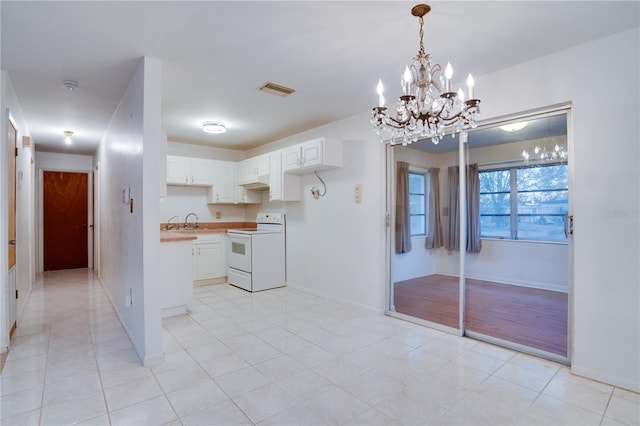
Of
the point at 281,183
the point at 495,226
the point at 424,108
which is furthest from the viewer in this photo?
the point at 281,183

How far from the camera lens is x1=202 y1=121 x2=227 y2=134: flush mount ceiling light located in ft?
15.0

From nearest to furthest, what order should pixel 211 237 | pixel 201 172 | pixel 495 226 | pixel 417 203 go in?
pixel 495 226 < pixel 417 203 < pixel 211 237 < pixel 201 172

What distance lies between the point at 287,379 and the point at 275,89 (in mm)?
2657

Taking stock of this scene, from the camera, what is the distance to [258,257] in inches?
203

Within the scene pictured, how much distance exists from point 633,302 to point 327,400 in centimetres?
218

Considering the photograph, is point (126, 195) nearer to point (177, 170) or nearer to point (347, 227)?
point (177, 170)

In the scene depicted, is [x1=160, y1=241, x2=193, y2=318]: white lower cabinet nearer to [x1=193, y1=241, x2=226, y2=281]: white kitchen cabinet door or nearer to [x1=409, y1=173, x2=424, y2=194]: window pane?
[x1=193, y1=241, x2=226, y2=281]: white kitchen cabinet door

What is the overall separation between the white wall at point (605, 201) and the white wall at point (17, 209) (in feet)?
15.1

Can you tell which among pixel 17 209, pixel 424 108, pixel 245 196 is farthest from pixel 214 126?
pixel 424 108

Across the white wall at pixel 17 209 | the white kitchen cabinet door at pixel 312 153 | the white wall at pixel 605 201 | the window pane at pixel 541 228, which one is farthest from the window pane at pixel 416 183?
the white wall at pixel 17 209

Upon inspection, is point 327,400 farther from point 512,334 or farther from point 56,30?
point 56,30

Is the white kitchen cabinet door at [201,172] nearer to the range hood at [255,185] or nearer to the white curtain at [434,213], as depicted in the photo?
the range hood at [255,185]

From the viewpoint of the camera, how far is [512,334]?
121 inches

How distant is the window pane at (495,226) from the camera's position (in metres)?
3.19
